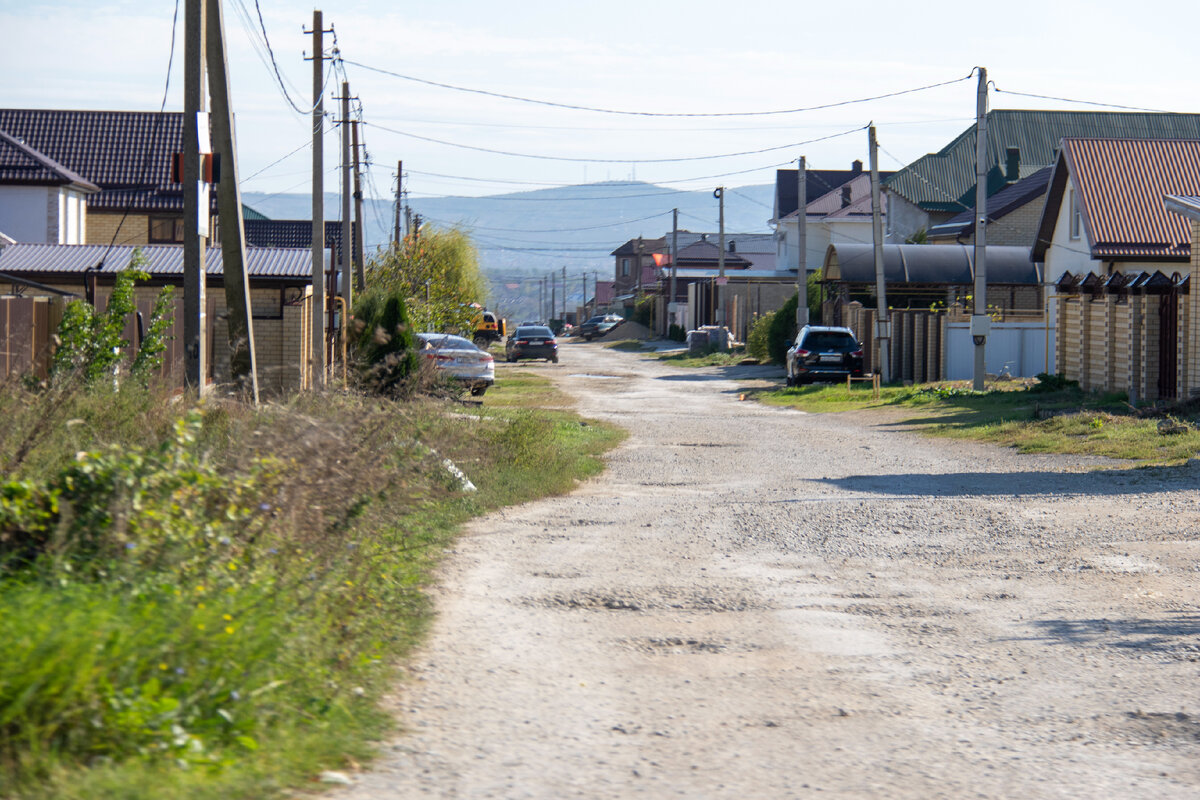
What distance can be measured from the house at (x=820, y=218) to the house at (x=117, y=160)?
34.9m

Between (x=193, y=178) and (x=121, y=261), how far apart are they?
1100cm

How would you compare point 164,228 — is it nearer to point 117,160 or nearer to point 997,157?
point 117,160

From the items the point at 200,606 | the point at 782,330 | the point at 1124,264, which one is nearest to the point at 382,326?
the point at 1124,264

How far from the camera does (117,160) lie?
130 feet

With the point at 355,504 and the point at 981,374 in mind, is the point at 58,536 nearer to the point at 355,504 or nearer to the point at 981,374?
the point at 355,504

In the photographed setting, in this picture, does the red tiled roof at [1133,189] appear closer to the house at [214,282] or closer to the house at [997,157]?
the house at [214,282]

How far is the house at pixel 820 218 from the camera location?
70.1 metres

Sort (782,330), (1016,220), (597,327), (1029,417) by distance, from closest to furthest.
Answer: (1029,417), (782,330), (1016,220), (597,327)

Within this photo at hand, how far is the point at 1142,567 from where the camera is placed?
935 centimetres

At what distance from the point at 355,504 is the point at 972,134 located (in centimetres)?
6322

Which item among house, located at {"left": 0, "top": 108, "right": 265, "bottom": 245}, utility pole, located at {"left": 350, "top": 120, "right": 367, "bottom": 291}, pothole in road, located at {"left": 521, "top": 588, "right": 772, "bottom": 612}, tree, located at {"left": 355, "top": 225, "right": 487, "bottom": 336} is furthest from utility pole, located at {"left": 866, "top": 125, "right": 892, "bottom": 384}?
pothole in road, located at {"left": 521, "top": 588, "right": 772, "bottom": 612}

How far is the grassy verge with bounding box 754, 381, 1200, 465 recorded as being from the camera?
56.2ft

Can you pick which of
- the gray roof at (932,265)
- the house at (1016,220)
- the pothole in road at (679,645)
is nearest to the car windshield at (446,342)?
the gray roof at (932,265)

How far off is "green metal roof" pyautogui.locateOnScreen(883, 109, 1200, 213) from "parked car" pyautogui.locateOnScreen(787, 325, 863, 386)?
28142 millimetres
